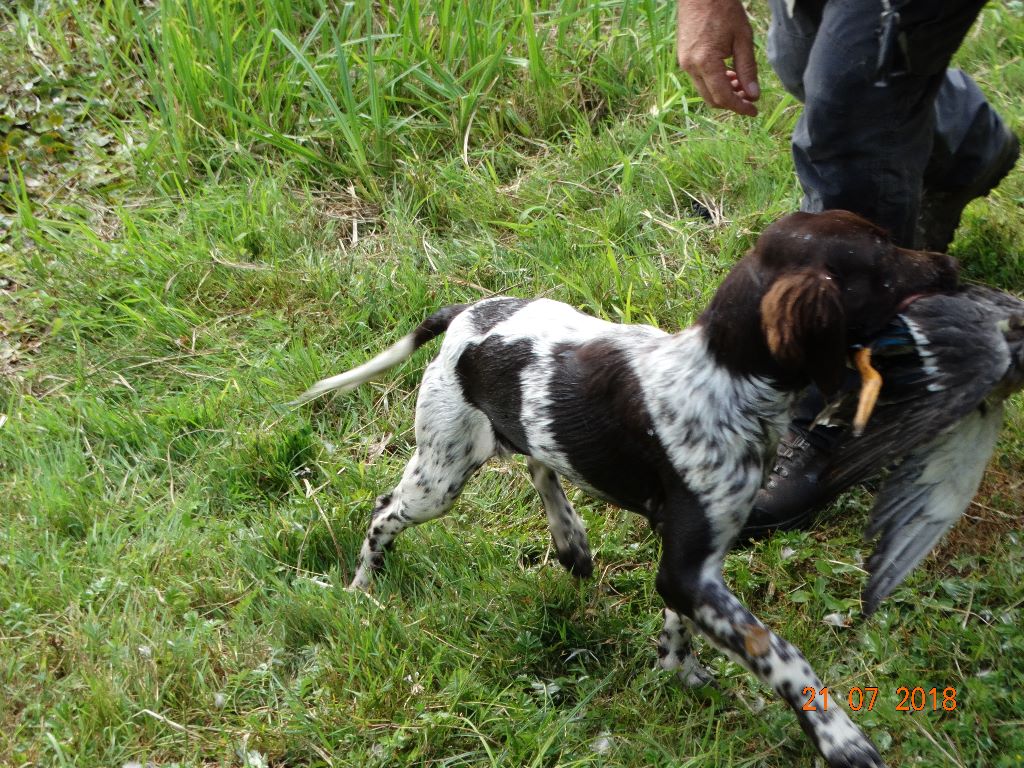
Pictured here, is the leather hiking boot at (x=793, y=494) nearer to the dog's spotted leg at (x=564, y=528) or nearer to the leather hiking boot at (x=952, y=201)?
the dog's spotted leg at (x=564, y=528)

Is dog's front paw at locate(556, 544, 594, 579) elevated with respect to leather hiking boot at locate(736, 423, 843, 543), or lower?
lower

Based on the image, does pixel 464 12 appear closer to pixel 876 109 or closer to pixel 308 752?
pixel 876 109

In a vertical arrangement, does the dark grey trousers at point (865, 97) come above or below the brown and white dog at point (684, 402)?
above

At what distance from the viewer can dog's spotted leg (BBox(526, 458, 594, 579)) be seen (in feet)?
12.0

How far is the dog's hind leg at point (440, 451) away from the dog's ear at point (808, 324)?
3.37 ft

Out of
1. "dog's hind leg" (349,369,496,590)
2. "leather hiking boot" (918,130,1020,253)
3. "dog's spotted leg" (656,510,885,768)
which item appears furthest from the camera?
"leather hiking boot" (918,130,1020,253)

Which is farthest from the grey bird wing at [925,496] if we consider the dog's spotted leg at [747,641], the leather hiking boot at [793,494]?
the leather hiking boot at [793,494]

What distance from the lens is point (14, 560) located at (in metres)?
3.91

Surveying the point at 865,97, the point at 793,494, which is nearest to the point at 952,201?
the point at 865,97

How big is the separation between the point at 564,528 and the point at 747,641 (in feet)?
3.01

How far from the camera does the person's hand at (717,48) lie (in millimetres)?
3506

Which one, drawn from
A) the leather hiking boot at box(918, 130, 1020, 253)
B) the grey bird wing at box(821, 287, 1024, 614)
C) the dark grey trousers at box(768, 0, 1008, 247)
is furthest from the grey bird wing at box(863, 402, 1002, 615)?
the leather hiking boot at box(918, 130, 1020, 253)
